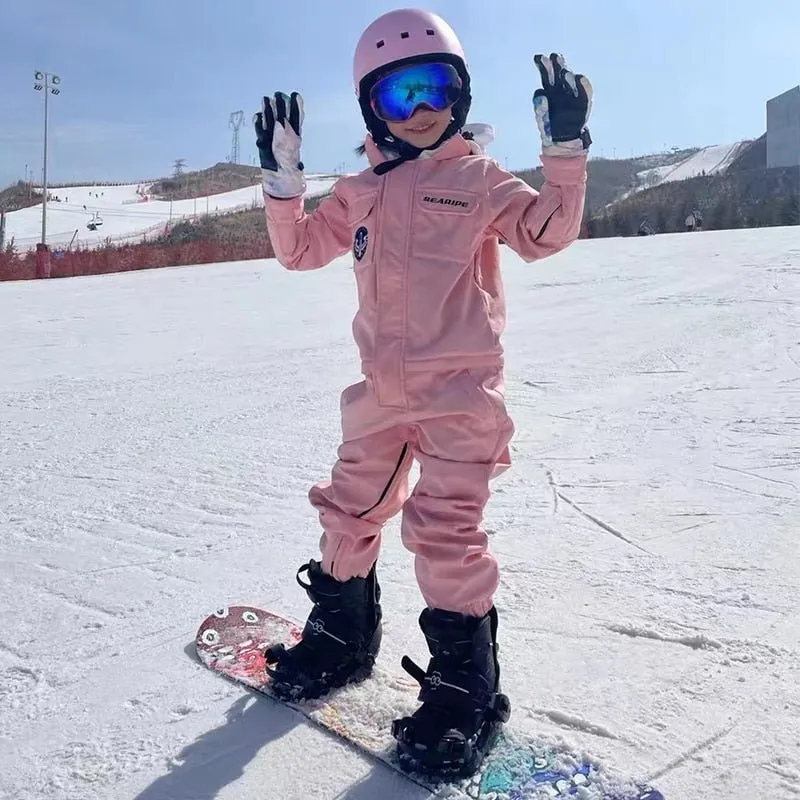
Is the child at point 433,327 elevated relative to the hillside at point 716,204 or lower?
lower

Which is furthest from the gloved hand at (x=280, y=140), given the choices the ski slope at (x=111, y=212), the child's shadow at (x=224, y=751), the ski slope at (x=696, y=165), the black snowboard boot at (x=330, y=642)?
the ski slope at (x=696, y=165)

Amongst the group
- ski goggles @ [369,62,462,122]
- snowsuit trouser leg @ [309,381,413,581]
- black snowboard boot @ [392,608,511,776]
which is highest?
ski goggles @ [369,62,462,122]

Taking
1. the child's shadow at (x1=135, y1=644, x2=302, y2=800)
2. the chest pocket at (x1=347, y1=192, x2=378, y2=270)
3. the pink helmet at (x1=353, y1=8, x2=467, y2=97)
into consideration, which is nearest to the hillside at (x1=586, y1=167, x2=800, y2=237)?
the pink helmet at (x1=353, y1=8, x2=467, y2=97)

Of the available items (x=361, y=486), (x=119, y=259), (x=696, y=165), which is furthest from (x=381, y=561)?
(x=696, y=165)

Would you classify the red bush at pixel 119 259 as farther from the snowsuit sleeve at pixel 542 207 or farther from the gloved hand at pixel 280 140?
the snowsuit sleeve at pixel 542 207

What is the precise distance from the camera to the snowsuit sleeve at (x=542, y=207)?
168cm

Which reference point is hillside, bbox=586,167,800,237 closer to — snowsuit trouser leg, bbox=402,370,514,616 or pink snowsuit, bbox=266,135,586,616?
pink snowsuit, bbox=266,135,586,616

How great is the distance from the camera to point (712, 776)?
62.1 inches

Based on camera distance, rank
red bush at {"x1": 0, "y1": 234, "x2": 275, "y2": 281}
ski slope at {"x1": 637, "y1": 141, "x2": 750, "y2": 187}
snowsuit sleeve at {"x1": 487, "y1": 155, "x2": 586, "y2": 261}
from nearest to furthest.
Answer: snowsuit sleeve at {"x1": 487, "y1": 155, "x2": 586, "y2": 261}
red bush at {"x1": 0, "y1": 234, "x2": 275, "y2": 281}
ski slope at {"x1": 637, "y1": 141, "x2": 750, "y2": 187}

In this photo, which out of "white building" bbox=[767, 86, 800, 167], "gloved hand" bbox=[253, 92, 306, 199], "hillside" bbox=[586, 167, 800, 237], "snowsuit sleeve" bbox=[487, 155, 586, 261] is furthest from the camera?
"white building" bbox=[767, 86, 800, 167]

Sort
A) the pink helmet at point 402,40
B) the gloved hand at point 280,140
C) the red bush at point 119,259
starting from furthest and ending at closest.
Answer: the red bush at point 119,259 < the gloved hand at point 280,140 < the pink helmet at point 402,40

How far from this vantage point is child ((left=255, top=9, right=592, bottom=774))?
168cm

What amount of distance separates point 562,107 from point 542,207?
0.19m

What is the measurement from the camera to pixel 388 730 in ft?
Answer: 5.80
